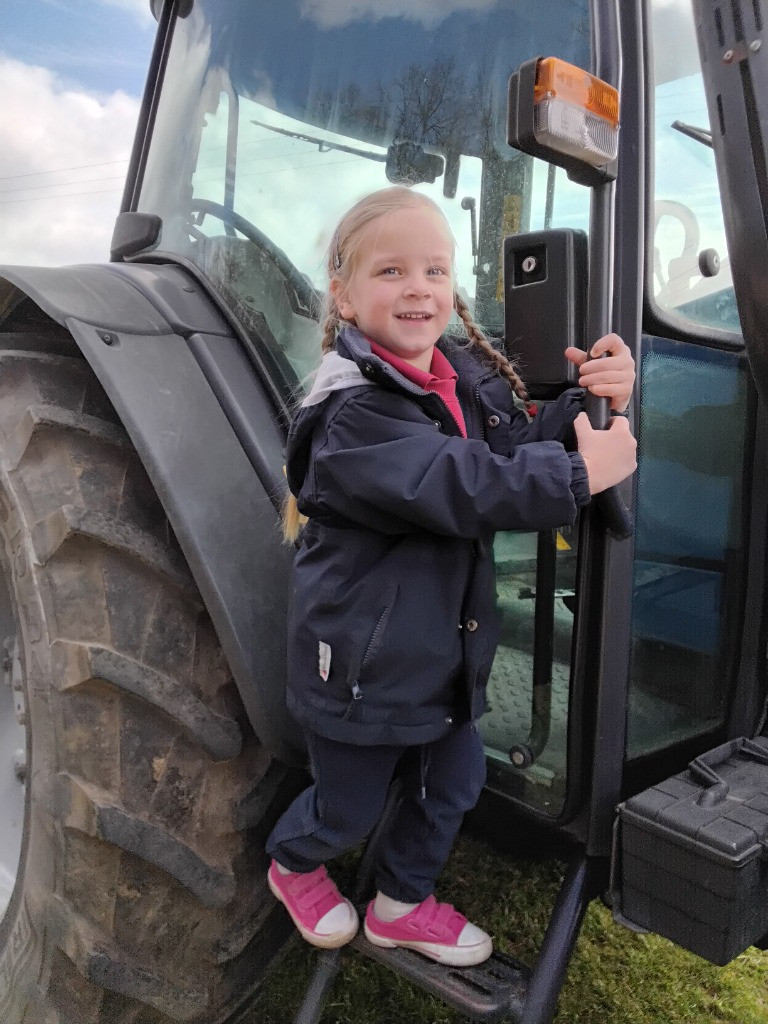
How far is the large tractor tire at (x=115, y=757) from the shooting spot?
4.28ft

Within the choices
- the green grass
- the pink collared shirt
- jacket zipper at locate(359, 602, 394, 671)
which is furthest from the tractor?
the green grass

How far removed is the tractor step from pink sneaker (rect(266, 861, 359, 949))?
50 millimetres

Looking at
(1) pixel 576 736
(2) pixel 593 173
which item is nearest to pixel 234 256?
(2) pixel 593 173

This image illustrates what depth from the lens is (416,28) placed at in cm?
145

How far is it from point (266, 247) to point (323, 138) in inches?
8.7

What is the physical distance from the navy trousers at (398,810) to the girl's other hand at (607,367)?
0.54 metres

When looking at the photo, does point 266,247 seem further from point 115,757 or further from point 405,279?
point 115,757

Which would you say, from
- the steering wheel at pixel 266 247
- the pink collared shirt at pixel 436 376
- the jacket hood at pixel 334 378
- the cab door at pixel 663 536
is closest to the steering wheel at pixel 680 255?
the cab door at pixel 663 536

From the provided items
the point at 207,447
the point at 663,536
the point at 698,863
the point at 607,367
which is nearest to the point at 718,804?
the point at 698,863

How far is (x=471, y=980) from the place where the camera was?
53.9 inches

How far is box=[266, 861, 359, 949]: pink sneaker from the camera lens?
142cm

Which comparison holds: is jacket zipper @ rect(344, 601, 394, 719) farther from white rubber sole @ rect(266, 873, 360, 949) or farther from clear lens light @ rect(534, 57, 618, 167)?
clear lens light @ rect(534, 57, 618, 167)

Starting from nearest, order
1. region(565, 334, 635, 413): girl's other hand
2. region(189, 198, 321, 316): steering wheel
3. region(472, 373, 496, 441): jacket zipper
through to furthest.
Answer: region(565, 334, 635, 413): girl's other hand
region(472, 373, 496, 441): jacket zipper
region(189, 198, 321, 316): steering wheel

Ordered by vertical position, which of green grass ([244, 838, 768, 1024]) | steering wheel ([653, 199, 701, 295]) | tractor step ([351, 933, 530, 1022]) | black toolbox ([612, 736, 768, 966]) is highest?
steering wheel ([653, 199, 701, 295])
